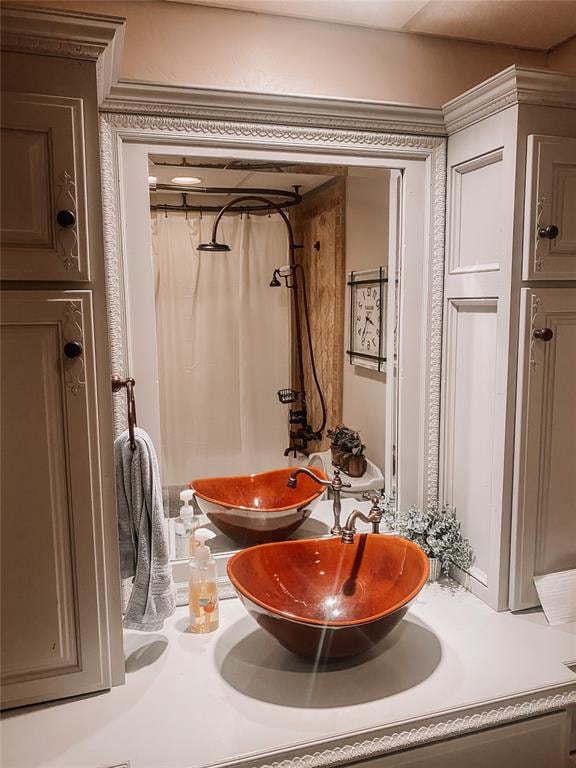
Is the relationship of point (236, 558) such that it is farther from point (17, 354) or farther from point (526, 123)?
point (526, 123)

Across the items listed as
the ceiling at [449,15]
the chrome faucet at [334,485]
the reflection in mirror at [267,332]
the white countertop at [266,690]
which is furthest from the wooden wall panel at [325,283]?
the white countertop at [266,690]

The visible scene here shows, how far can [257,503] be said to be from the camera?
158cm

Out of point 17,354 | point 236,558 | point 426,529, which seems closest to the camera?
point 17,354

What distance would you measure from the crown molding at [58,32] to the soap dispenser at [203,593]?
1.08m

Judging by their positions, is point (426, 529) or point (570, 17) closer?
point (570, 17)

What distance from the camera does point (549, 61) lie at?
169cm

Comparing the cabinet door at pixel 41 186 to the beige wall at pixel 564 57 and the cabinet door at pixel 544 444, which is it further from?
the beige wall at pixel 564 57

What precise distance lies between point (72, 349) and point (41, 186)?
0.95ft

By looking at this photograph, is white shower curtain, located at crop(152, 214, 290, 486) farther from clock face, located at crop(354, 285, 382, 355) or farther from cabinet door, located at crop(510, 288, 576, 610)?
cabinet door, located at crop(510, 288, 576, 610)

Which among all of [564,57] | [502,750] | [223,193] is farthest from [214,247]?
[502,750]

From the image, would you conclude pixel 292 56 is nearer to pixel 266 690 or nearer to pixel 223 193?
pixel 223 193

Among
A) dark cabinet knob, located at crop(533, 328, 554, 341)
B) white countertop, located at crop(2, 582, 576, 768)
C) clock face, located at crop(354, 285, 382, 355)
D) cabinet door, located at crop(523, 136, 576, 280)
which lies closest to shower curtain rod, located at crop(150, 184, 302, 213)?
clock face, located at crop(354, 285, 382, 355)

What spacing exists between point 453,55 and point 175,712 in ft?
5.79

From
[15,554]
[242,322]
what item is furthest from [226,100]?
[15,554]
